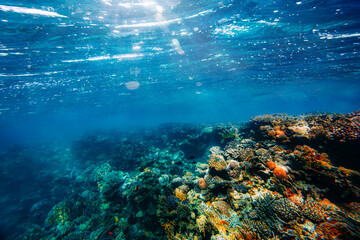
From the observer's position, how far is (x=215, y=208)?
15.6 ft

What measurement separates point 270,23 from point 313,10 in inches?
84.4

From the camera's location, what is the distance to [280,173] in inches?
198

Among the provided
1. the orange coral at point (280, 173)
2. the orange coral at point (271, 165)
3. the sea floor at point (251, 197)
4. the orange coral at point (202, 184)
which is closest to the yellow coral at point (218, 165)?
the sea floor at point (251, 197)

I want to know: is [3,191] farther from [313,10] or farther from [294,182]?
[313,10]

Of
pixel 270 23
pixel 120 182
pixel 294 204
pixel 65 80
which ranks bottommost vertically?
pixel 120 182

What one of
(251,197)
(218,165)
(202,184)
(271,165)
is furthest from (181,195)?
(271,165)

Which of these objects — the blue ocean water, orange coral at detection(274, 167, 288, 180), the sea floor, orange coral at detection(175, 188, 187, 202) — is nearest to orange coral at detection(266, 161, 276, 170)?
the sea floor

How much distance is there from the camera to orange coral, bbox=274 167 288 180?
16.2 feet

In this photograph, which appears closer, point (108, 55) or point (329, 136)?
point (329, 136)

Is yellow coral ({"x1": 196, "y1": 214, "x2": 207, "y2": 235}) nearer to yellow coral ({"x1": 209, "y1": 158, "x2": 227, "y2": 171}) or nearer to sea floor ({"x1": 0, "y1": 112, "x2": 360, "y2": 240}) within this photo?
sea floor ({"x1": 0, "y1": 112, "x2": 360, "y2": 240})

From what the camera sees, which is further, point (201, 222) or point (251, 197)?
point (201, 222)

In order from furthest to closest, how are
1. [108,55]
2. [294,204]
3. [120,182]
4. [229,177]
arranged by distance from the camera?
[108,55] < [120,182] < [229,177] < [294,204]

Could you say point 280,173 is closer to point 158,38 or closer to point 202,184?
point 202,184

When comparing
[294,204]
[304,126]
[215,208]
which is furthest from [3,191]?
[304,126]
